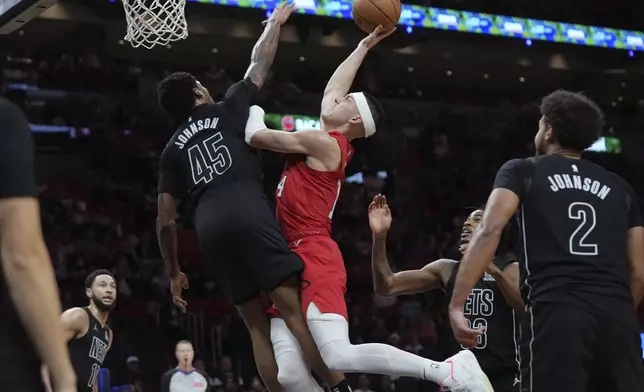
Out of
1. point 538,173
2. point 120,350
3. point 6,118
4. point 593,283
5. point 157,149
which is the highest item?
point 6,118

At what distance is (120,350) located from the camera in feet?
45.1

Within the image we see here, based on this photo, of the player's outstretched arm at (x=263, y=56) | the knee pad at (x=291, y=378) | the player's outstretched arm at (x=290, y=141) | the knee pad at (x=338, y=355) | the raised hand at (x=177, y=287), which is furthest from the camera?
the player's outstretched arm at (x=263, y=56)

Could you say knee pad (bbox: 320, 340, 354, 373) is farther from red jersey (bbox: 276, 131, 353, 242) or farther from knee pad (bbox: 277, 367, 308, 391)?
red jersey (bbox: 276, 131, 353, 242)

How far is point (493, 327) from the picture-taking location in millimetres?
6457

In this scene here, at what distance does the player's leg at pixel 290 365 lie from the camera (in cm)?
522

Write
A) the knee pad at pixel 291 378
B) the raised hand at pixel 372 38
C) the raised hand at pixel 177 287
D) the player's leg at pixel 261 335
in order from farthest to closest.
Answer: the raised hand at pixel 372 38 < the raised hand at pixel 177 287 < the player's leg at pixel 261 335 < the knee pad at pixel 291 378

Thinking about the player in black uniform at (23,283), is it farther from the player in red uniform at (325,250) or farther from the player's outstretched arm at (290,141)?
the player's outstretched arm at (290,141)

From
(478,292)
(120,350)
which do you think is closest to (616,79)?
(120,350)

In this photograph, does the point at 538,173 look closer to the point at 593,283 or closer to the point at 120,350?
the point at 593,283

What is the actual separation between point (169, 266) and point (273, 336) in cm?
88

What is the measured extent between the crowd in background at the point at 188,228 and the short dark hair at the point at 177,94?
26.0ft

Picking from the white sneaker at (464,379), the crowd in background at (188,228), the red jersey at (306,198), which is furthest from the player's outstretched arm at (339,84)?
the crowd in background at (188,228)

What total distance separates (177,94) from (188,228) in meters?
11.9

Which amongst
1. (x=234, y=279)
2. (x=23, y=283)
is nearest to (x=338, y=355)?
(x=234, y=279)
